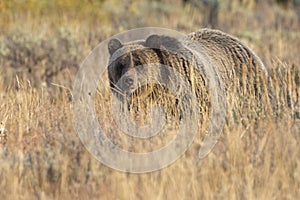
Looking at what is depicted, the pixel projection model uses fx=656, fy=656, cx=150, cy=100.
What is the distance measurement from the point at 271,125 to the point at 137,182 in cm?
131

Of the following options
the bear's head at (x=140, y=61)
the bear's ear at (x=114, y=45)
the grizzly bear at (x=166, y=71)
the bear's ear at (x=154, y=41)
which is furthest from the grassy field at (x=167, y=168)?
the bear's ear at (x=154, y=41)

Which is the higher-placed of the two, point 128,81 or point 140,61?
point 140,61

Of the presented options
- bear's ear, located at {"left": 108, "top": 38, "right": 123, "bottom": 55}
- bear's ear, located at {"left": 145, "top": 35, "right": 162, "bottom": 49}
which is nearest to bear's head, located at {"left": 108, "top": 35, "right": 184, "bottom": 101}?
bear's ear, located at {"left": 145, "top": 35, "right": 162, "bottom": 49}

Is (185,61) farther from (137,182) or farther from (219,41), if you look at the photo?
(137,182)

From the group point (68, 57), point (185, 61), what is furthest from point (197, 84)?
point (68, 57)

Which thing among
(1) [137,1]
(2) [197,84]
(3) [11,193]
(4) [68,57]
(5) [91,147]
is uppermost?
(1) [137,1]

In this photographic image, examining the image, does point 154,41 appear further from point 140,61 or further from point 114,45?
point 114,45

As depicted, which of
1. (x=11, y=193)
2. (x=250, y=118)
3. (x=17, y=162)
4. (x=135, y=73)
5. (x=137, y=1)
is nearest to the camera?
(x=11, y=193)

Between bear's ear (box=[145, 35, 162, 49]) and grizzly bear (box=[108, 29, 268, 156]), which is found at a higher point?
bear's ear (box=[145, 35, 162, 49])

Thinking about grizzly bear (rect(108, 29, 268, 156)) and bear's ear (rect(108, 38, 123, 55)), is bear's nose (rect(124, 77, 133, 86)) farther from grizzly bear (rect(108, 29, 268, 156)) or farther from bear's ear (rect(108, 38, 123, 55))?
bear's ear (rect(108, 38, 123, 55))

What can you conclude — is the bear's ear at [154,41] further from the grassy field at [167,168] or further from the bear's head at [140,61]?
the grassy field at [167,168]

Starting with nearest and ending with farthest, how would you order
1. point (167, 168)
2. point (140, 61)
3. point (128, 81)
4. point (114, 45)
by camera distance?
point (167, 168)
point (128, 81)
point (140, 61)
point (114, 45)

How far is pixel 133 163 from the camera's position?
16.3 feet

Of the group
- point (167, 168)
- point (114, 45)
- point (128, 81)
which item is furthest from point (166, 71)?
point (167, 168)
